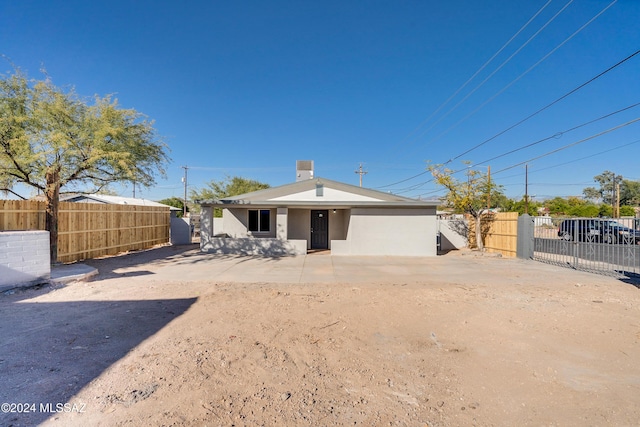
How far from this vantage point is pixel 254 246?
1355 centimetres

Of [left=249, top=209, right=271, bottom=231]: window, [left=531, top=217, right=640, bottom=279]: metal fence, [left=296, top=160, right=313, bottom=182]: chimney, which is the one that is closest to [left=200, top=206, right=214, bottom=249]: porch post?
[left=249, top=209, right=271, bottom=231]: window

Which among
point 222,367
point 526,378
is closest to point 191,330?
point 222,367

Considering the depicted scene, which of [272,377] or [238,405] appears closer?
[238,405]

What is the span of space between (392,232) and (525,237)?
5600mm

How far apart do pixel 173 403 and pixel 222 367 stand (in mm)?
705

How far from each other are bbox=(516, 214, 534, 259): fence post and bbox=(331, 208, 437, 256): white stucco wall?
11.6ft

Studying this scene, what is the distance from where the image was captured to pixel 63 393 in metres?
2.76

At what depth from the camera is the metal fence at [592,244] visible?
930 centimetres

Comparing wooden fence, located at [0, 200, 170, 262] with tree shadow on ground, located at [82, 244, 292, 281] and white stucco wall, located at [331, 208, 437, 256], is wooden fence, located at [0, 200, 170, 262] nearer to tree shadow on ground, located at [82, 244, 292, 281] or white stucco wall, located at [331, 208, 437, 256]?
tree shadow on ground, located at [82, 244, 292, 281]

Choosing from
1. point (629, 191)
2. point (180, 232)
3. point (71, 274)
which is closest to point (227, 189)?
point (180, 232)

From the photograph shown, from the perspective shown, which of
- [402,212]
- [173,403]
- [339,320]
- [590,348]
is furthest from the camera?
[402,212]

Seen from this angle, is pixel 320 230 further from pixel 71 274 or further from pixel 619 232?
pixel 619 232

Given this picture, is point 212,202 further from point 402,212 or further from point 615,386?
point 615,386

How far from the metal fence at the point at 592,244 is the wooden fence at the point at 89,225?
1716cm
